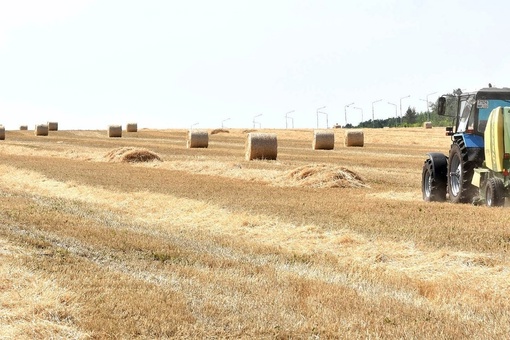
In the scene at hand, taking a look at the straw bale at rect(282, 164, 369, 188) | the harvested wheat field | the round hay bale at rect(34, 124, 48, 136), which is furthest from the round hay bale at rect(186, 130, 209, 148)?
the harvested wheat field

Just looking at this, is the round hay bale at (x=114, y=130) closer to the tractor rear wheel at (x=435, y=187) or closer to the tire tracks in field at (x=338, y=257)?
the tire tracks in field at (x=338, y=257)

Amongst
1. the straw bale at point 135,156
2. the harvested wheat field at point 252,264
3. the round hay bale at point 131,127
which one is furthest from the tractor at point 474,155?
the round hay bale at point 131,127

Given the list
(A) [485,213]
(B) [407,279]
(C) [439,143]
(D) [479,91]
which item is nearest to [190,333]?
(B) [407,279]

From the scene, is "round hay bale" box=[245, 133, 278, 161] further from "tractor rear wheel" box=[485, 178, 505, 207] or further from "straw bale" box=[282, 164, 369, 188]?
"tractor rear wheel" box=[485, 178, 505, 207]

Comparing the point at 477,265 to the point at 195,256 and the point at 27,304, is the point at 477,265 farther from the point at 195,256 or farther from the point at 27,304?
the point at 27,304

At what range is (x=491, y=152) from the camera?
18.9 meters

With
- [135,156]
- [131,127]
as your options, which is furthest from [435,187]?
[131,127]

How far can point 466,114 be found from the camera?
68.0ft

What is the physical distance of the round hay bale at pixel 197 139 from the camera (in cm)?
5144

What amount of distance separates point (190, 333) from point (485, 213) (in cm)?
1036

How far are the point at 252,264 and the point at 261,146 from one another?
24.9 meters

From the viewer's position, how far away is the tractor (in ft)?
60.5

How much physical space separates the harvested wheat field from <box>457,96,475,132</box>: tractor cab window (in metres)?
2.34

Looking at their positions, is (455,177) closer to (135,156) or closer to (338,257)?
(338,257)
